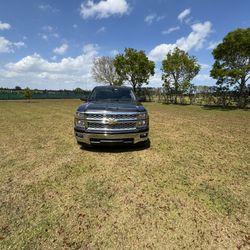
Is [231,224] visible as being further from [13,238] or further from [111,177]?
[13,238]

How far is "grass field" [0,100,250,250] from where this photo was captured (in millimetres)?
2451

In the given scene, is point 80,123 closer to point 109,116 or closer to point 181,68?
point 109,116

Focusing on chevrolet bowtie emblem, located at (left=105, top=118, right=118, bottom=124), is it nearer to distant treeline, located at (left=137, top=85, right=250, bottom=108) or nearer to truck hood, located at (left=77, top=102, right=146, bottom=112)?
truck hood, located at (left=77, top=102, right=146, bottom=112)

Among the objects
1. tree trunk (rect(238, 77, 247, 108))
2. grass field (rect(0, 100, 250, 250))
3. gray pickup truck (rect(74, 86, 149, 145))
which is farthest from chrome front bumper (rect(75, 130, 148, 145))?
tree trunk (rect(238, 77, 247, 108))

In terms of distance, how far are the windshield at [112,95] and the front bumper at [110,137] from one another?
1.46m

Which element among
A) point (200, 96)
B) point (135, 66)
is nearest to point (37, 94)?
point (135, 66)

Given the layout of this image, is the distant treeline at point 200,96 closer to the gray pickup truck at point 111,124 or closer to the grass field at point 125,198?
the gray pickup truck at point 111,124

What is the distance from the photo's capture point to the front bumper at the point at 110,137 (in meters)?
5.08

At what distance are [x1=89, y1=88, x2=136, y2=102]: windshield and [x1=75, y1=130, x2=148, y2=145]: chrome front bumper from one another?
1.46 m

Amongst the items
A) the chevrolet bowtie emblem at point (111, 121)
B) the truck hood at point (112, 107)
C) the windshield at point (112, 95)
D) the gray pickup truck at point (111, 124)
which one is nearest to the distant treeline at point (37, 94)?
the windshield at point (112, 95)

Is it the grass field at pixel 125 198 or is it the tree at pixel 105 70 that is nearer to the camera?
the grass field at pixel 125 198

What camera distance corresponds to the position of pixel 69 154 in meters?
5.59

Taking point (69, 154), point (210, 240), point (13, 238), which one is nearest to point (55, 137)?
point (69, 154)

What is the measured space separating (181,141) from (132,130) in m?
2.58
